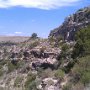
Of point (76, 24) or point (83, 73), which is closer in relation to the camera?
point (83, 73)

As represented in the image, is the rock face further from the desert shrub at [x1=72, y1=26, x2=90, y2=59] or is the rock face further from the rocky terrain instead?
the desert shrub at [x1=72, y1=26, x2=90, y2=59]

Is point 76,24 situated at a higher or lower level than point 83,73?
higher

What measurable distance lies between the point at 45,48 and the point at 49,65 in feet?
36.9

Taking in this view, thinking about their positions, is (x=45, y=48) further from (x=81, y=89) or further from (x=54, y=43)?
(x=81, y=89)

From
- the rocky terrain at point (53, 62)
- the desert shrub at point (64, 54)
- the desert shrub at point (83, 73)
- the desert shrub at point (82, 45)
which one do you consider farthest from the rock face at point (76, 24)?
the desert shrub at point (83, 73)

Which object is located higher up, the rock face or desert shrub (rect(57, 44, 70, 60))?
the rock face

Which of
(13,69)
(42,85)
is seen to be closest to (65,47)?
(13,69)

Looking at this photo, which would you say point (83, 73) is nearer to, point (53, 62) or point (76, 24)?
point (53, 62)

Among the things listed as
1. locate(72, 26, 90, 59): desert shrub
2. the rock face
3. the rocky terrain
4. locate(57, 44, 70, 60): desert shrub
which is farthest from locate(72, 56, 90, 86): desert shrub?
the rock face

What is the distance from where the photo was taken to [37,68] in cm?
5719

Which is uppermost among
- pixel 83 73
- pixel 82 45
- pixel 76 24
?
pixel 76 24

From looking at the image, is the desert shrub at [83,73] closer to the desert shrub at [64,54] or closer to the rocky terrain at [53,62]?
the rocky terrain at [53,62]

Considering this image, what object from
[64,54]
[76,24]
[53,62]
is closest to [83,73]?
[64,54]

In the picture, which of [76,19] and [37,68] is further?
[76,19]
